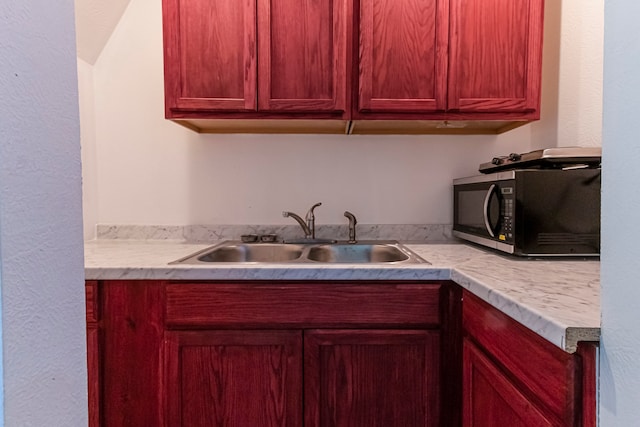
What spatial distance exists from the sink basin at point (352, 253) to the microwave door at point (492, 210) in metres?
0.44

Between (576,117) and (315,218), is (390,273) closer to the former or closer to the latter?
(315,218)

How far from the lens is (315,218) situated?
5.79 feet

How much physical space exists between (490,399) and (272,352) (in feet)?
2.09

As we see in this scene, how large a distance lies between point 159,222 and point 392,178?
3.84 ft

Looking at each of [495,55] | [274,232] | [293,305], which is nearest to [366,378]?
[293,305]

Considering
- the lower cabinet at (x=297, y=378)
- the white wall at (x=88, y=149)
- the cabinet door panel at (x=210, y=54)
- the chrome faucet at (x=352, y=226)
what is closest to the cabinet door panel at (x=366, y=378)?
the lower cabinet at (x=297, y=378)

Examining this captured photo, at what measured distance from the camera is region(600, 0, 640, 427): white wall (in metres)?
0.45

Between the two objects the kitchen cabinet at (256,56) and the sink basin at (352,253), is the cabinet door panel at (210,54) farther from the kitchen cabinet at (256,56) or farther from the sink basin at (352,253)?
the sink basin at (352,253)

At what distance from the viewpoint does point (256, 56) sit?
1400mm

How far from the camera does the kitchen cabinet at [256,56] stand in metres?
1.39

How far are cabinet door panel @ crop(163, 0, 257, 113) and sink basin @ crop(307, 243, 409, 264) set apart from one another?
2.24 ft

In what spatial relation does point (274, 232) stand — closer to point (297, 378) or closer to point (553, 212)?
point (297, 378)

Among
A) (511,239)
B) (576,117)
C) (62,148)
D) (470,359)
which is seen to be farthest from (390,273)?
(576,117)

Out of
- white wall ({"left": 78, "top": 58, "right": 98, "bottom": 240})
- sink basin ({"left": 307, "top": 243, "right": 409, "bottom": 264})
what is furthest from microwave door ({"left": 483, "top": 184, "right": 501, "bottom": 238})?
white wall ({"left": 78, "top": 58, "right": 98, "bottom": 240})
